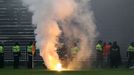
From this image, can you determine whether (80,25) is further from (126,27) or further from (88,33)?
(126,27)

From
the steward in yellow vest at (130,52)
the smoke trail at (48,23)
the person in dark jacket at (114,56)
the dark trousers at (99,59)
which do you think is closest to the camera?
the smoke trail at (48,23)

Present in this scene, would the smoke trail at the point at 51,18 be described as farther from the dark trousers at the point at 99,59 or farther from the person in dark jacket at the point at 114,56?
the person in dark jacket at the point at 114,56

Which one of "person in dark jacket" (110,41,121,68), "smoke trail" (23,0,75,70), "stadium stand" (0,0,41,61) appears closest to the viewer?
"smoke trail" (23,0,75,70)

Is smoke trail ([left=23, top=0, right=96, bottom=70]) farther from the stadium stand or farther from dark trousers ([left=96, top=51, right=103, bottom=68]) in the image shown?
the stadium stand

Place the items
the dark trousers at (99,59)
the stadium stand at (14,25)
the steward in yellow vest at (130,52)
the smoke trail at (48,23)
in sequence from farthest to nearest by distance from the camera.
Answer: the stadium stand at (14,25), the dark trousers at (99,59), the steward in yellow vest at (130,52), the smoke trail at (48,23)

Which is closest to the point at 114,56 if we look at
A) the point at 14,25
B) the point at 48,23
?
the point at 48,23

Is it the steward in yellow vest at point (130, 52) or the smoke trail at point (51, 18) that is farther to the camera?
the steward in yellow vest at point (130, 52)

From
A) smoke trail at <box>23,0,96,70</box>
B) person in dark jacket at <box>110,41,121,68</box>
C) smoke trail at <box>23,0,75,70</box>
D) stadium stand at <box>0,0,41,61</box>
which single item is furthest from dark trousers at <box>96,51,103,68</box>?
stadium stand at <box>0,0,41,61</box>

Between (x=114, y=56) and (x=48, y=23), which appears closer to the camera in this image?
(x=48, y=23)

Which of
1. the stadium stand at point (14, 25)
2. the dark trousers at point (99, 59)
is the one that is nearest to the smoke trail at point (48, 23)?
the dark trousers at point (99, 59)

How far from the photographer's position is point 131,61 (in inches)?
1380

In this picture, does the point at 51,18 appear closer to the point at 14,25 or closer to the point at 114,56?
the point at 114,56

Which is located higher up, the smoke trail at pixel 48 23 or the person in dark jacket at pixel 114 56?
the smoke trail at pixel 48 23

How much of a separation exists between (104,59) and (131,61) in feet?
6.07
